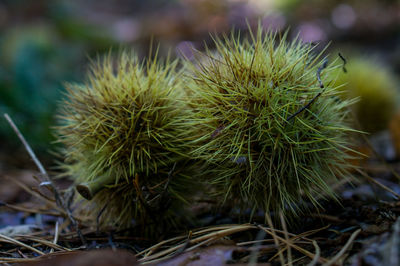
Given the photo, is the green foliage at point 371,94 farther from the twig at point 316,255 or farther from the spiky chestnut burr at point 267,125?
the twig at point 316,255

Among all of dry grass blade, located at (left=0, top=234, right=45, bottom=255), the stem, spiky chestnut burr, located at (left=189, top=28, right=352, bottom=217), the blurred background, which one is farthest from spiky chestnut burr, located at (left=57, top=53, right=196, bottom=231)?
the blurred background

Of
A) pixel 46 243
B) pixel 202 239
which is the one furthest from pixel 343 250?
pixel 46 243

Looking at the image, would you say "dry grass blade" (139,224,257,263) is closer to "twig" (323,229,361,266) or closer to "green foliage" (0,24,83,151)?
"twig" (323,229,361,266)

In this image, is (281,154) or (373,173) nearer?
(281,154)

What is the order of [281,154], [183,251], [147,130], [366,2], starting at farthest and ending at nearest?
[366,2]
[147,130]
[281,154]
[183,251]

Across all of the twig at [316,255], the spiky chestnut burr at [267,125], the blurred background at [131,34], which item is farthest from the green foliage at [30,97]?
the twig at [316,255]

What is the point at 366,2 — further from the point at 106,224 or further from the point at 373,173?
the point at 106,224

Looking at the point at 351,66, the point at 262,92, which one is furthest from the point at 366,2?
the point at 262,92
